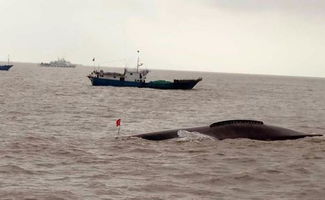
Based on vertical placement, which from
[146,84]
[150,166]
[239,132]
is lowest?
[150,166]

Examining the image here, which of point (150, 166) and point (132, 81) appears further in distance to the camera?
point (132, 81)

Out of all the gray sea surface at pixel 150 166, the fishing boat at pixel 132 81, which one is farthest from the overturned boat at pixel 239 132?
the fishing boat at pixel 132 81

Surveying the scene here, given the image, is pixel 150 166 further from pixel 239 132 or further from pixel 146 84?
pixel 146 84

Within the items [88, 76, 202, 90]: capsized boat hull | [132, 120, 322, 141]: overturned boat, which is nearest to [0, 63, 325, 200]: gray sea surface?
[132, 120, 322, 141]: overturned boat

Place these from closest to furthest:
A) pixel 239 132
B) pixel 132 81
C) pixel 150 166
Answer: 1. pixel 150 166
2. pixel 239 132
3. pixel 132 81

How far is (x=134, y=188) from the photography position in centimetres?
1593

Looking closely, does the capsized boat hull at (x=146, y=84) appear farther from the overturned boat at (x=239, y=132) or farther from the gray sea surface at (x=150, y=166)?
the overturned boat at (x=239, y=132)

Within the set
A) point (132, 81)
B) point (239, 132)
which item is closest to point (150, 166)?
point (239, 132)

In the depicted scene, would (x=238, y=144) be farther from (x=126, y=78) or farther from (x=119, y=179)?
(x=126, y=78)

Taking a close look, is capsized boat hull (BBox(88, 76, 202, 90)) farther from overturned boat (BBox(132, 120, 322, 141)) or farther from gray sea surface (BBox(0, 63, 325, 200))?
overturned boat (BBox(132, 120, 322, 141))

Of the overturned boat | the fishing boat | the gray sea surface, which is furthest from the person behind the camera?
the fishing boat

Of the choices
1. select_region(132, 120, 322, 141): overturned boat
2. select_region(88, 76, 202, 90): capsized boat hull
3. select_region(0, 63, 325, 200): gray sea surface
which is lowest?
select_region(0, 63, 325, 200): gray sea surface

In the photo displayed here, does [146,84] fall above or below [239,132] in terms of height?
above

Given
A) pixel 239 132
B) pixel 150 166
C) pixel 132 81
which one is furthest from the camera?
pixel 132 81
